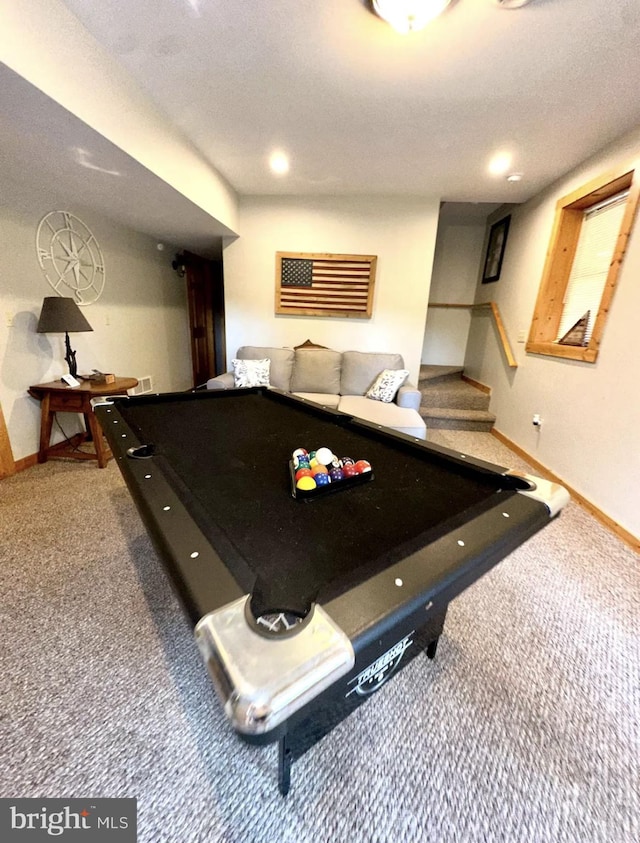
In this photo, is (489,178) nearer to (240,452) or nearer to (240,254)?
(240,254)

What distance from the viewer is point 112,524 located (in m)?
1.85

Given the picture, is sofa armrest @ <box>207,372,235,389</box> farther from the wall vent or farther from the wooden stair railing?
the wooden stair railing

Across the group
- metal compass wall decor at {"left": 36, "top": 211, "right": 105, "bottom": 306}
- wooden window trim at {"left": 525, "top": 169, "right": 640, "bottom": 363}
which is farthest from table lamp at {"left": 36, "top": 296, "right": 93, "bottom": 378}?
wooden window trim at {"left": 525, "top": 169, "right": 640, "bottom": 363}

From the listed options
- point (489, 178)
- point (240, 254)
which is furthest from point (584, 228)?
point (240, 254)

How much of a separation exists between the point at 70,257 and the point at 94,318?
0.55 m

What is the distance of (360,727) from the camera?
99cm

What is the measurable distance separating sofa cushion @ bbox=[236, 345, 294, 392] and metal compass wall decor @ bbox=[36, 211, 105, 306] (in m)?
1.50

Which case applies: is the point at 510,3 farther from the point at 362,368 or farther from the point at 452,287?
the point at 452,287

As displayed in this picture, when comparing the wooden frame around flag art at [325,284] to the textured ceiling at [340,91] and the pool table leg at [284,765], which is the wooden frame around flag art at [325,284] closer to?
the textured ceiling at [340,91]

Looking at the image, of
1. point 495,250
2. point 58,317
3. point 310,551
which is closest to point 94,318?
point 58,317

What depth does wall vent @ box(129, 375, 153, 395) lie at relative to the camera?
3750mm

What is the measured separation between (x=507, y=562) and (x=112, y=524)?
2.25 metres

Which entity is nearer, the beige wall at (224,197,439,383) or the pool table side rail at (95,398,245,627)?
the pool table side rail at (95,398,245,627)

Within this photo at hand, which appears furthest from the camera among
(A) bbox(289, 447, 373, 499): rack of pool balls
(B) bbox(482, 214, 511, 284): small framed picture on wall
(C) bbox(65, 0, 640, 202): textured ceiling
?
(B) bbox(482, 214, 511, 284): small framed picture on wall
